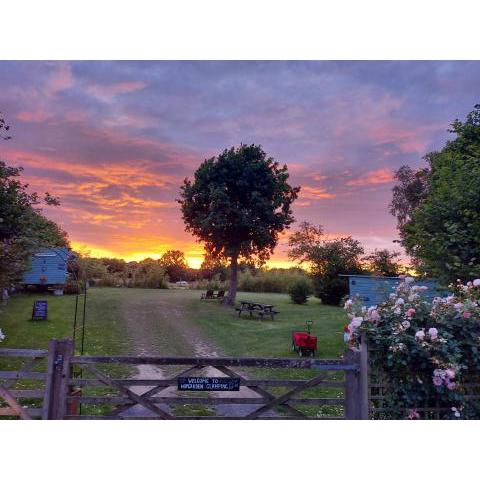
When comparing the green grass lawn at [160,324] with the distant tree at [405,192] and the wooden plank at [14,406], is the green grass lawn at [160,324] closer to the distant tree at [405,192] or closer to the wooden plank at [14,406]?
the wooden plank at [14,406]

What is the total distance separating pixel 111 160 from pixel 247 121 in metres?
5.44

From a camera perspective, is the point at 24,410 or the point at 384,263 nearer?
the point at 24,410

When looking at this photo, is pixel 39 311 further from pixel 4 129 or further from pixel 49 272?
pixel 49 272

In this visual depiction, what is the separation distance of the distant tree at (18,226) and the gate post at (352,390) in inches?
368

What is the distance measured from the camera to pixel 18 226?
1355cm

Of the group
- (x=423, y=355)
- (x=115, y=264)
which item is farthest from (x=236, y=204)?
(x=423, y=355)

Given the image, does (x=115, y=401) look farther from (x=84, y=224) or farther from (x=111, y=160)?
(x=84, y=224)

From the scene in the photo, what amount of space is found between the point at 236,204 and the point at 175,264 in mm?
9748

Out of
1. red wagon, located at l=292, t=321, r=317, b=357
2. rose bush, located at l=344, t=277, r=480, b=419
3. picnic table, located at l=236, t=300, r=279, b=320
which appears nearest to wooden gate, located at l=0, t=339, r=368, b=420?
rose bush, located at l=344, t=277, r=480, b=419

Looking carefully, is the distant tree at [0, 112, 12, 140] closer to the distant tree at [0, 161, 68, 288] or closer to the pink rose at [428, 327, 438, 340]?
the distant tree at [0, 161, 68, 288]

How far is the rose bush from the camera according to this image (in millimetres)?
5776

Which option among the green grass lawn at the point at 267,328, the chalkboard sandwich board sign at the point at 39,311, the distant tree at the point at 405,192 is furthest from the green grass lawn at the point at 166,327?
the distant tree at the point at 405,192

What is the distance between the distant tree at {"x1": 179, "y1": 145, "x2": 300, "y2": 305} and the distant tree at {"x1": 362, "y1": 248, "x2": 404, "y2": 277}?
6069mm

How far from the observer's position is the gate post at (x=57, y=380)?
5.67m
